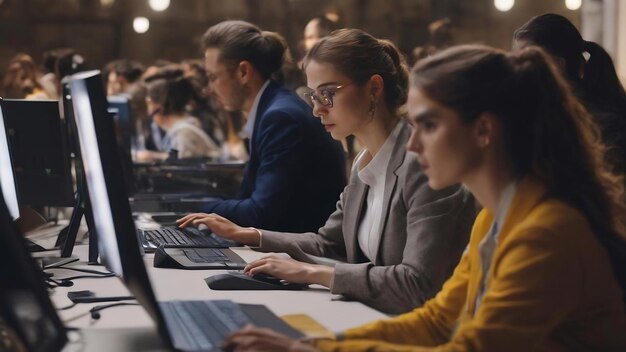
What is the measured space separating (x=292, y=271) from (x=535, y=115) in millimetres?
936

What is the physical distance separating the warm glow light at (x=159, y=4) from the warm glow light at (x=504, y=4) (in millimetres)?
3968

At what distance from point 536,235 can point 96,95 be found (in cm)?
74

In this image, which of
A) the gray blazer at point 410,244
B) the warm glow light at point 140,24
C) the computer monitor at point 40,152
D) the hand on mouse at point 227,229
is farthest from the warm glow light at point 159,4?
the gray blazer at point 410,244

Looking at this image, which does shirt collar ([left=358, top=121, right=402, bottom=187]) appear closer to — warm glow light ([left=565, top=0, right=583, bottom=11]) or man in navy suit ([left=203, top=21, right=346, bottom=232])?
man in navy suit ([left=203, top=21, right=346, bottom=232])

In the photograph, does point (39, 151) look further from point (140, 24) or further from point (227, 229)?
point (140, 24)

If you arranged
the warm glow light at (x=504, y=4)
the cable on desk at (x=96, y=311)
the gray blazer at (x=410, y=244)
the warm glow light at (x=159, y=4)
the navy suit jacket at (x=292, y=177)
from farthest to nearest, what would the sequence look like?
1. the warm glow light at (x=159, y=4)
2. the warm glow light at (x=504, y=4)
3. the navy suit jacket at (x=292, y=177)
4. the gray blazer at (x=410, y=244)
5. the cable on desk at (x=96, y=311)

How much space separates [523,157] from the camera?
1736 millimetres

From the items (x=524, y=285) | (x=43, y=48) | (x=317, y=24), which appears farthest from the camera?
(x=43, y=48)

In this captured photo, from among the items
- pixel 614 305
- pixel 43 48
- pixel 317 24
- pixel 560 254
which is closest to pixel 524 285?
pixel 560 254

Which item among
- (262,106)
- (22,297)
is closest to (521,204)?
(22,297)

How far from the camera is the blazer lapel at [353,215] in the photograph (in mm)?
2820

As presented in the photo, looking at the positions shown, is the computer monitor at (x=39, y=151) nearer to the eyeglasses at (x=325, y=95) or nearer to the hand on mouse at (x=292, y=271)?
the eyeglasses at (x=325, y=95)

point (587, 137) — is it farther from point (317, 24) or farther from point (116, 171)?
point (317, 24)

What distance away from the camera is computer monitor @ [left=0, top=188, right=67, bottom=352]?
1618mm
